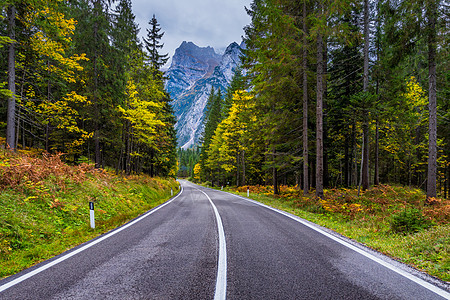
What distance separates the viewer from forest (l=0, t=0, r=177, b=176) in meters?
9.52

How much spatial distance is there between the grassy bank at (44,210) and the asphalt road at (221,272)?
2.81 ft

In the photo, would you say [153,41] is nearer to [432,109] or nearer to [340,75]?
[340,75]

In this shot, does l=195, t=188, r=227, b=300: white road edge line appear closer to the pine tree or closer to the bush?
the bush

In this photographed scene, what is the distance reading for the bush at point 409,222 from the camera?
235 inches

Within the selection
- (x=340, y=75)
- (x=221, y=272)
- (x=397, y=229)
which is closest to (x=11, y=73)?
(x=221, y=272)

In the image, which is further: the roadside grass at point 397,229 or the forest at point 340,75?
the forest at point 340,75

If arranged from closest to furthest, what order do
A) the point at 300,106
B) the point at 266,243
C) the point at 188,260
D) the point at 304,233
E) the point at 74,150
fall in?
the point at 188,260 → the point at 266,243 → the point at 304,233 → the point at 300,106 → the point at 74,150

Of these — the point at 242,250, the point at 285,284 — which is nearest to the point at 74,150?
the point at 242,250

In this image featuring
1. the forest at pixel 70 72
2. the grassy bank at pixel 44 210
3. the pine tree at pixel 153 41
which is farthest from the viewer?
the pine tree at pixel 153 41

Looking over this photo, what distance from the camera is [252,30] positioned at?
19094mm

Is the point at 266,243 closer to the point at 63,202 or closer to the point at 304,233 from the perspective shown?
the point at 304,233

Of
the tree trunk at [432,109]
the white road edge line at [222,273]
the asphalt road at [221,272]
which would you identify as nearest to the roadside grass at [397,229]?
the asphalt road at [221,272]

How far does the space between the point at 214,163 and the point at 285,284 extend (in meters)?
33.5

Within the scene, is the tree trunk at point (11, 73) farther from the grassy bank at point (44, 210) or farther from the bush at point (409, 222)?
the bush at point (409, 222)
